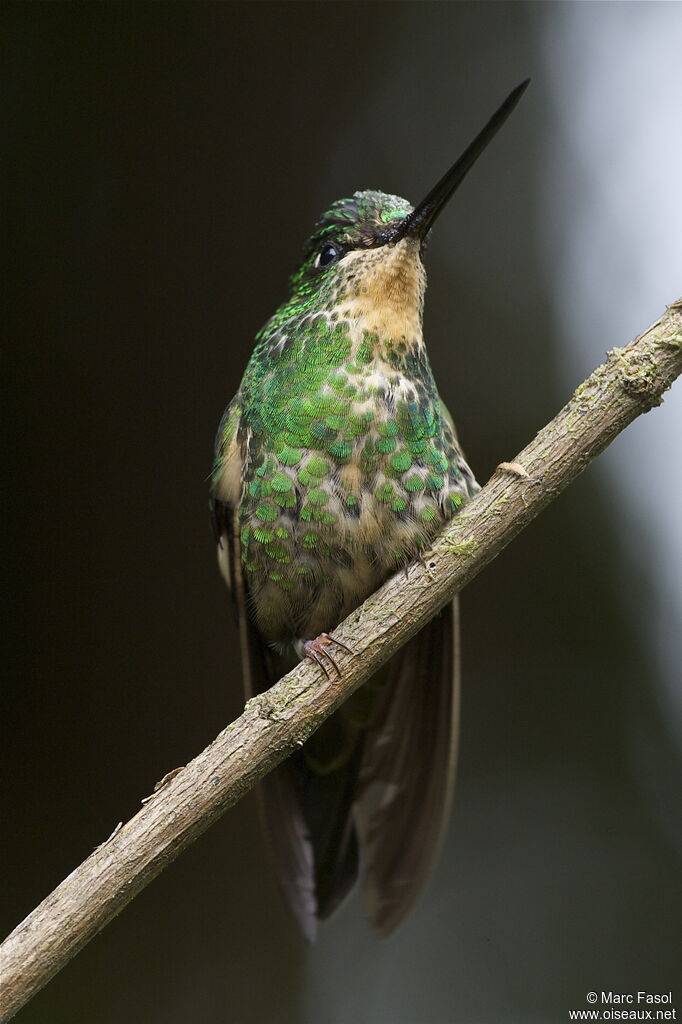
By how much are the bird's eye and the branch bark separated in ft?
3.50

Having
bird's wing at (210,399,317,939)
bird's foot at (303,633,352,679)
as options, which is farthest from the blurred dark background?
bird's foot at (303,633,352,679)

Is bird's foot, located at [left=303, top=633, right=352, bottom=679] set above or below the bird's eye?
below

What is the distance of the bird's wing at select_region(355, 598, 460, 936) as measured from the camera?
9.51 feet

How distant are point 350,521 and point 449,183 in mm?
947

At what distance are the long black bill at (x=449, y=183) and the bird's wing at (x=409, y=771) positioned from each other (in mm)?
1150

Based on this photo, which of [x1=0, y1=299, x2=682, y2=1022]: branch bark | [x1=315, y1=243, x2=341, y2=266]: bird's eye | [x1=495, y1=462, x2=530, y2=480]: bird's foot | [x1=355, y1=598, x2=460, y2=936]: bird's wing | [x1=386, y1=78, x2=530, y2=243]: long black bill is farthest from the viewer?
[x1=355, y1=598, x2=460, y2=936]: bird's wing

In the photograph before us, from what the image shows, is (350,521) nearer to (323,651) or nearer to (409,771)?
(323,651)

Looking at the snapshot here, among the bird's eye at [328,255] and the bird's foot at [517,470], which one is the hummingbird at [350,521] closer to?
the bird's eye at [328,255]

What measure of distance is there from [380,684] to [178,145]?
2482mm

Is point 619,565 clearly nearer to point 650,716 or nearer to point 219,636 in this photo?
point 650,716

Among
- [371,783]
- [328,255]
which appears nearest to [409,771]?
[371,783]

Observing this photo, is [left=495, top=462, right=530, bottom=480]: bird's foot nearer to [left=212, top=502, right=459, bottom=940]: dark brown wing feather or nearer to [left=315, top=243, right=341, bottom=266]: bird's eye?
[left=212, top=502, right=459, bottom=940]: dark brown wing feather

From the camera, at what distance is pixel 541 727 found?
15.9 feet

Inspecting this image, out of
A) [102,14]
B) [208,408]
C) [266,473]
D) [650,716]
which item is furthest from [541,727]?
[102,14]
